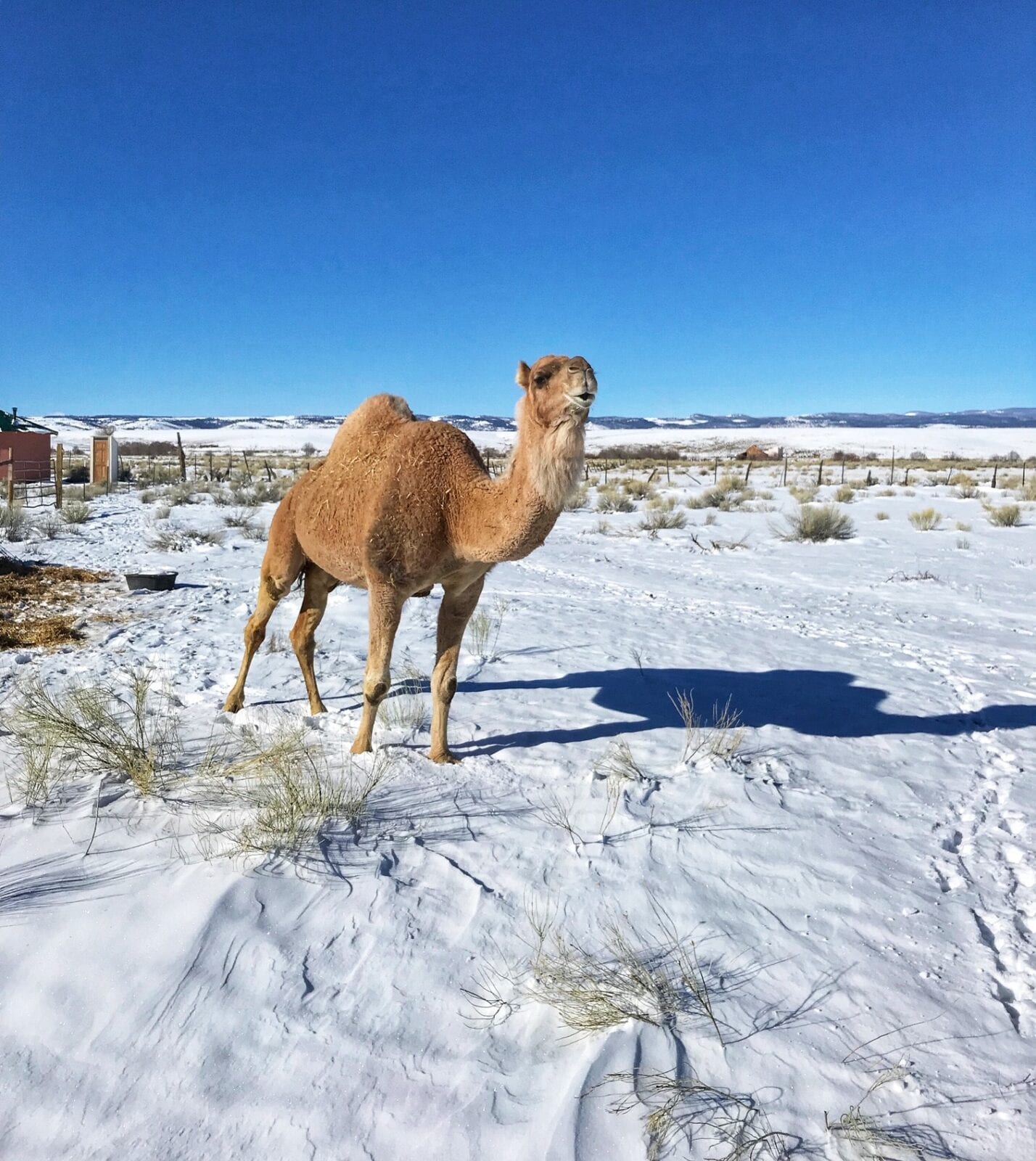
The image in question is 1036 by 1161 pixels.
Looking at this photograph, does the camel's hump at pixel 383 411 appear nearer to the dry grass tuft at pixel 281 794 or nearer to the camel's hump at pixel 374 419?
the camel's hump at pixel 374 419

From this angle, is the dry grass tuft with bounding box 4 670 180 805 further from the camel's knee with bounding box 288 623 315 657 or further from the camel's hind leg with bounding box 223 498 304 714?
the camel's knee with bounding box 288 623 315 657

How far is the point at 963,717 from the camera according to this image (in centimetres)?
563

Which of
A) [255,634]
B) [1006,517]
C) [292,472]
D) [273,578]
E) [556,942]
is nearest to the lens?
[556,942]

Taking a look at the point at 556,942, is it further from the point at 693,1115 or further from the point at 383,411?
the point at 383,411

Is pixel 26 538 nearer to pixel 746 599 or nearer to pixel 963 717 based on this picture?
pixel 746 599

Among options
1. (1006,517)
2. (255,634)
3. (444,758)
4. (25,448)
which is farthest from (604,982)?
(25,448)

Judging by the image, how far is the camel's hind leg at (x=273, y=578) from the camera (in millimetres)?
5316

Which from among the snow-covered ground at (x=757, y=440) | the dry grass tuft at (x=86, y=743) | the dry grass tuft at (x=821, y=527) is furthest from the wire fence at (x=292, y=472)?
the snow-covered ground at (x=757, y=440)

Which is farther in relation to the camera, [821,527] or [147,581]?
[821,527]

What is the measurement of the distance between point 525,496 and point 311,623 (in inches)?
97.0

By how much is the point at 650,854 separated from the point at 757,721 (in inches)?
90.4

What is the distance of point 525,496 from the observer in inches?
149

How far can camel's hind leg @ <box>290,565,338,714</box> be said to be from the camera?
5406 millimetres

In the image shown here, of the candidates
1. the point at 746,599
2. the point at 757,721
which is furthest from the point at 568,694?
the point at 746,599
